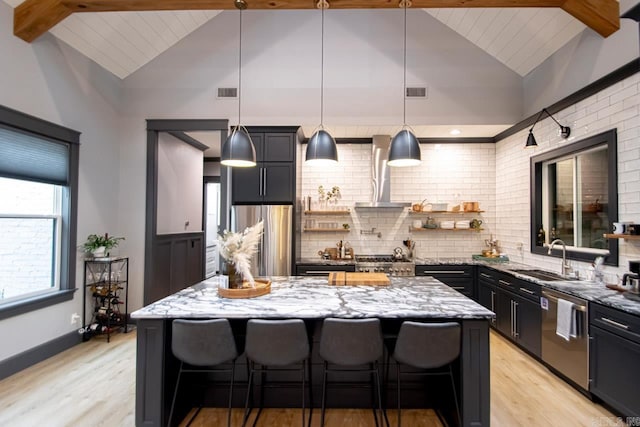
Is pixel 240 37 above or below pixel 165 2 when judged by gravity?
above

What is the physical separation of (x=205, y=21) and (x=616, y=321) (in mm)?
5863

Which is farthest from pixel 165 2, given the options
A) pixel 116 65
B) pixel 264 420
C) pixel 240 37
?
pixel 264 420

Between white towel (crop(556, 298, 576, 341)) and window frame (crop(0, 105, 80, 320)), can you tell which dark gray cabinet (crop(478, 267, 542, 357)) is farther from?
window frame (crop(0, 105, 80, 320))

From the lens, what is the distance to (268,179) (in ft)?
15.5

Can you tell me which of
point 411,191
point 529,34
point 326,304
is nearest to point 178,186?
point 411,191

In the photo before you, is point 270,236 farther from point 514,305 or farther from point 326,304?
point 514,305

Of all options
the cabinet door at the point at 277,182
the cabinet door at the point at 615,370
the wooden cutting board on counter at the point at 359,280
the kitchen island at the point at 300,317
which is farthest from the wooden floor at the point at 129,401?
the cabinet door at the point at 277,182

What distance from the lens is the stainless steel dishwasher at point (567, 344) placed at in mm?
2760

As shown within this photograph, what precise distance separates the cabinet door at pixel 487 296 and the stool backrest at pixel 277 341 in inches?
126

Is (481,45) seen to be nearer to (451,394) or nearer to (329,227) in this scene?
(329,227)

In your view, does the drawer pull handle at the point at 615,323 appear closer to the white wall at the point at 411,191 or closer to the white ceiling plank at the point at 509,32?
the white wall at the point at 411,191

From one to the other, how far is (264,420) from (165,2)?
396 cm

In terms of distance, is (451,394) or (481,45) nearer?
(451,394)

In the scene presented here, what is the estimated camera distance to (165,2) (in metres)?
3.33
